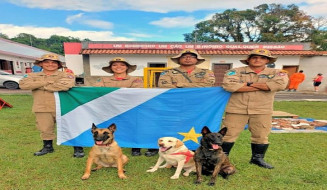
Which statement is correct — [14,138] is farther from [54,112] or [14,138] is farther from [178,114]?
[178,114]

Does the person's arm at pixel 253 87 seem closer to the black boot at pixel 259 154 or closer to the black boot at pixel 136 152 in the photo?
the black boot at pixel 259 154

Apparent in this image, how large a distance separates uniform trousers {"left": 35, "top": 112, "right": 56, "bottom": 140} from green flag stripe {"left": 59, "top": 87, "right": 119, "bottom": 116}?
37 centimetres

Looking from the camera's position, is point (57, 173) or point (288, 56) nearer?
point (57, 173)

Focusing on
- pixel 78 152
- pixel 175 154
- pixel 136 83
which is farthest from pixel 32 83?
pixel 175 154

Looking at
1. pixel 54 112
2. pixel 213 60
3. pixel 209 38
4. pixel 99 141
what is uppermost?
pixel 209 38

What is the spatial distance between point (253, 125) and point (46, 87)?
4.12 m

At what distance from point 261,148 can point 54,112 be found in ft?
14.0

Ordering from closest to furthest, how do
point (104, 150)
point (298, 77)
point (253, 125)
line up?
point (104, 150) → point (253, 125) → point (298, 77)

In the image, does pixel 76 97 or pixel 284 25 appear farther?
pixel 284 25

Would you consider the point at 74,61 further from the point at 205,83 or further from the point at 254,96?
the point at 254,96

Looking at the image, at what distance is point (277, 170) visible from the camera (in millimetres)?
3506

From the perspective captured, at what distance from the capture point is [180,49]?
16781mm

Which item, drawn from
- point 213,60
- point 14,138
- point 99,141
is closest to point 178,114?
point 99,141

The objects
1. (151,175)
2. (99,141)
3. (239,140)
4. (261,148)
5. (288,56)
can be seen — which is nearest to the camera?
(99,141)
